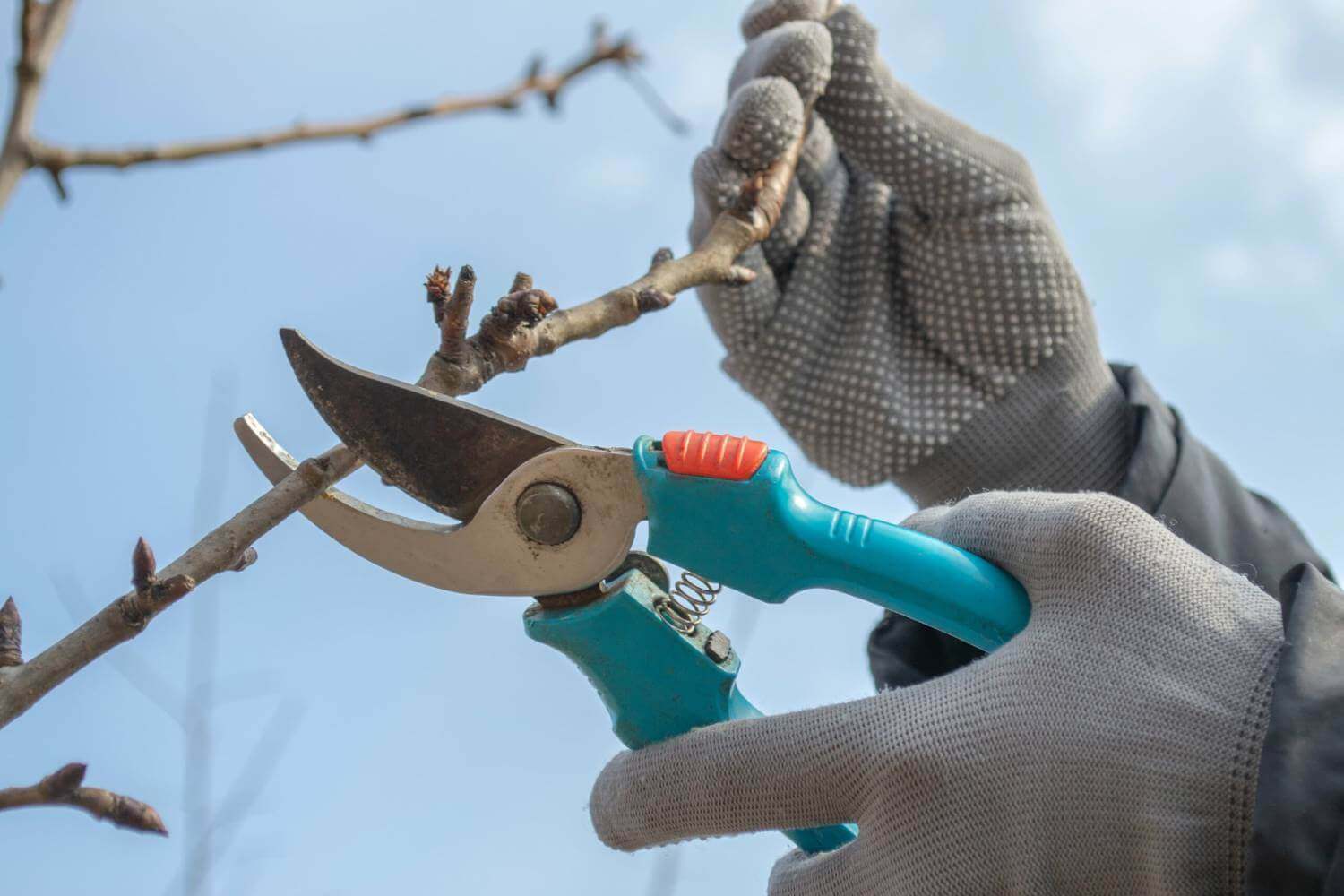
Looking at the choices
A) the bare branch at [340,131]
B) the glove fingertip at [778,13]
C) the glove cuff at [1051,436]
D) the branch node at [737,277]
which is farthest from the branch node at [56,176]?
the glove cuff at [1051,436]

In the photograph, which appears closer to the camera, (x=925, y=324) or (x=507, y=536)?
(x=507, y=536)

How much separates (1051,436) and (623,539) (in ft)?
5.08

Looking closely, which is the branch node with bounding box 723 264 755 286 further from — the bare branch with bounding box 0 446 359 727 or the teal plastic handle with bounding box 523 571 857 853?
the bare branch with bounding box 0 446 359 727

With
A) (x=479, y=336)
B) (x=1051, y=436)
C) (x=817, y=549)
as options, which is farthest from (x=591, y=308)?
(x=1051, y=436)

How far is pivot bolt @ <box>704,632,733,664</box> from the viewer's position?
143cm

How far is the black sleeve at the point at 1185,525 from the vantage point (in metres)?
2.23

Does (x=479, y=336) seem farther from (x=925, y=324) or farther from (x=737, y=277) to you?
(x=925, y=324)

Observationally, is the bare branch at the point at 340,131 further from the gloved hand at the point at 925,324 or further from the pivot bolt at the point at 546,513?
the gloved hand at the point at 925,324

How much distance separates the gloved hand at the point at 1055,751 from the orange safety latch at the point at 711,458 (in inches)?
10.5

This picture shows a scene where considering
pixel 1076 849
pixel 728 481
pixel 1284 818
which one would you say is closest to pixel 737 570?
pixel 728 481

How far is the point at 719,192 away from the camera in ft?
7.30

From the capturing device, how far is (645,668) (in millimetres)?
1422

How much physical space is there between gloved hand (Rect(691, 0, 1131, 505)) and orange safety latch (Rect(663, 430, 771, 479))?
1.27 metres

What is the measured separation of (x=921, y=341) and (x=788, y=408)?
33 cm
